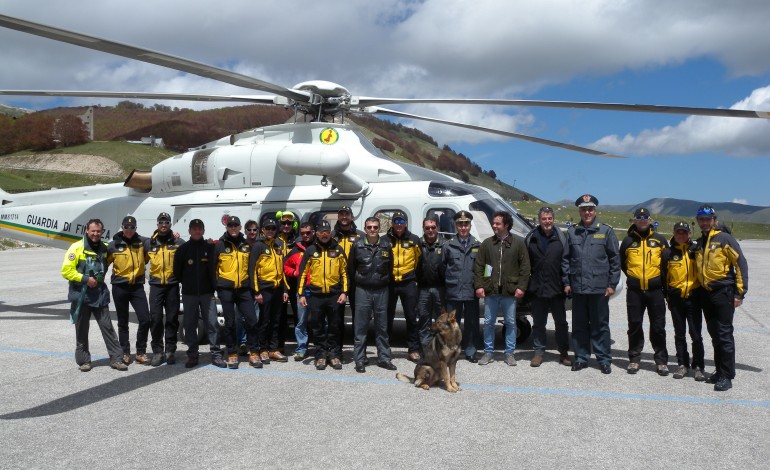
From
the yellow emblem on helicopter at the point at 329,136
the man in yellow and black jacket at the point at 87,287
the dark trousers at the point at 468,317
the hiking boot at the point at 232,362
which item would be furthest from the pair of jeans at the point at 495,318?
the man in yellow and black jacket at the point at 87,287

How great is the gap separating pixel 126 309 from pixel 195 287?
0.86 meters

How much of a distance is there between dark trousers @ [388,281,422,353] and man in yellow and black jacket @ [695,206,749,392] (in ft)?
9.90

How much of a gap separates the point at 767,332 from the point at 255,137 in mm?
8445

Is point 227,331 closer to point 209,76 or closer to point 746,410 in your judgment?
point 209,76

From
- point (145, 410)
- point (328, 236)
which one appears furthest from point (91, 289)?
point (328, 236)

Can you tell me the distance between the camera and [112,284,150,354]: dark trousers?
249 inches

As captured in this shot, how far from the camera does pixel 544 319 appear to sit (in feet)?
21.8

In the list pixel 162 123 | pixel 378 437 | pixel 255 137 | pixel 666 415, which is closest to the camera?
pixel 378 437

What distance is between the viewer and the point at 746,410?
16.2ft

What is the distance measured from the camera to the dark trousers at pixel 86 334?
19.9 ft

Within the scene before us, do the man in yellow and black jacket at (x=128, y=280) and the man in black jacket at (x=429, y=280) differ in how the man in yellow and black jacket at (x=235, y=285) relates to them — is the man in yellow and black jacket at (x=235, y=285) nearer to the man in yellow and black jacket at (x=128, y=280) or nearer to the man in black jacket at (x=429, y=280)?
the man in yellow and black jacket at (x=128, y=280)

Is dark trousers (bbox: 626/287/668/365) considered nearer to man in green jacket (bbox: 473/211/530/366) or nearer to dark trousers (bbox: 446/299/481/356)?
man in green jacket (bbox: 473/211/530/366)

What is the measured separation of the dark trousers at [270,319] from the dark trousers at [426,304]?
5.43 feet

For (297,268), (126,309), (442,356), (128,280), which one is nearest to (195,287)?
(128,280)
